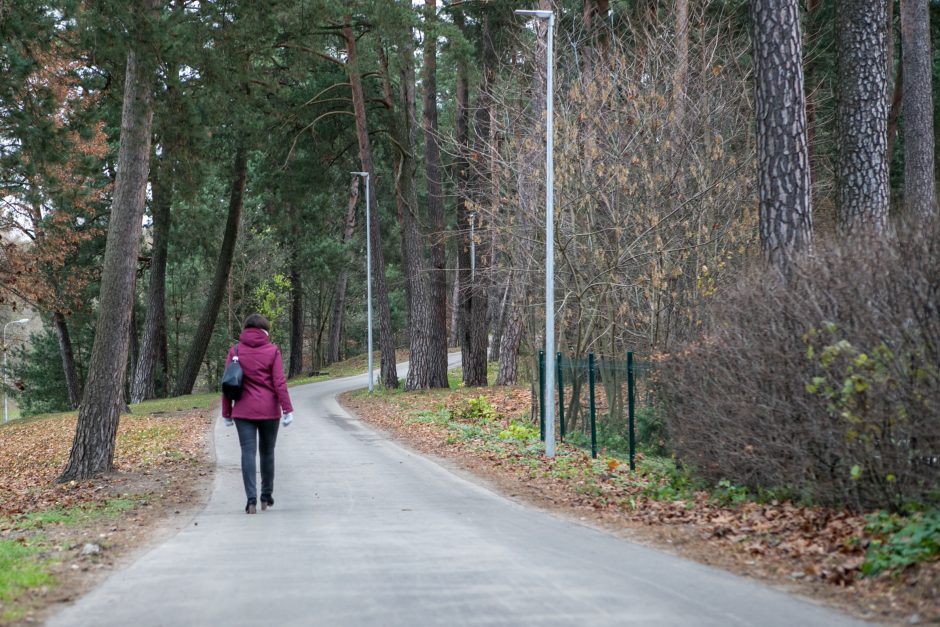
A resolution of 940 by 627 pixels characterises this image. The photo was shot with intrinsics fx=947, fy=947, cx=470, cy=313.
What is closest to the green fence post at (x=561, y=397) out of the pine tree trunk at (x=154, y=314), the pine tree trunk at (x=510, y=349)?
the pine tree trunk at (x=510, y=349)

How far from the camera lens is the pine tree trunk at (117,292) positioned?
13.8m

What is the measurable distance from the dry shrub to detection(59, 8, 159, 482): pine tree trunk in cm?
832

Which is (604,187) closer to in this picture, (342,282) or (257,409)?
(257,409)

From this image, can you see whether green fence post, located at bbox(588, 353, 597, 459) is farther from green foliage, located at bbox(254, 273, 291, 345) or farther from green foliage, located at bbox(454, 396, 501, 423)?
green foliage, located at bbox(254, 273, 291, 345)

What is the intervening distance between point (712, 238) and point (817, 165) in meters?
9.92

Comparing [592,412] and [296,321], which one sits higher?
[296,321]

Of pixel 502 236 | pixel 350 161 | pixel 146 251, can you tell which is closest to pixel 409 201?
pixel 350 161

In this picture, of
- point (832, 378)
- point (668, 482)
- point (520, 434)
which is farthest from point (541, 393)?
point (832, 378)

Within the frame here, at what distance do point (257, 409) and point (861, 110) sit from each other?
367 inches

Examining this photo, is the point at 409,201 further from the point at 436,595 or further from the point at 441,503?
the point at 436,595

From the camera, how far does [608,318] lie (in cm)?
1762

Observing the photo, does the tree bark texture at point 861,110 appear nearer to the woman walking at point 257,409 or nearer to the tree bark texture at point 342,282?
the woman walking at point 257,409

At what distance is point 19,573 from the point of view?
7.16 meters

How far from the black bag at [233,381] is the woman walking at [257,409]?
0.15 ft
